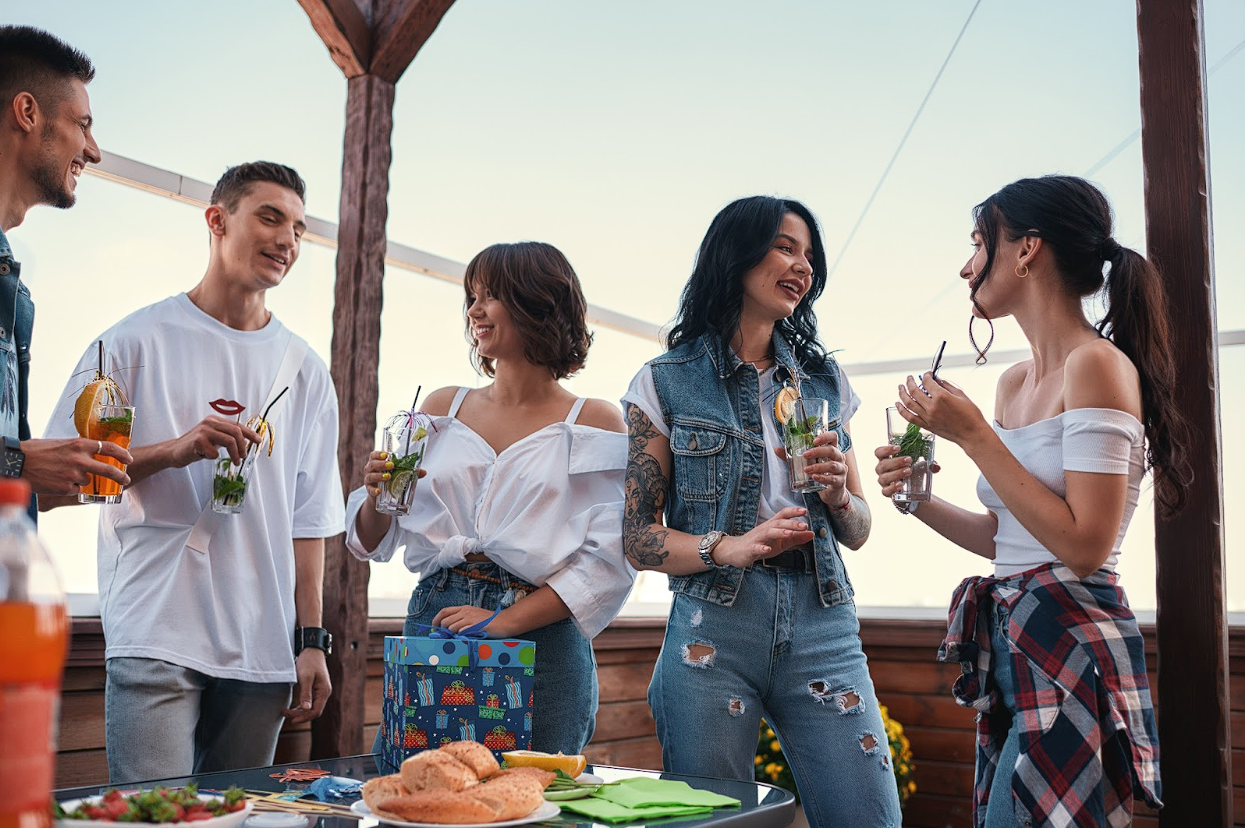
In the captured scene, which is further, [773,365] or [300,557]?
[300,557]

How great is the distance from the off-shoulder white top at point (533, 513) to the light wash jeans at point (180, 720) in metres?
0.44

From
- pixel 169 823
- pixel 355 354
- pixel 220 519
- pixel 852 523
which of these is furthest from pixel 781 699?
pixel 355 354

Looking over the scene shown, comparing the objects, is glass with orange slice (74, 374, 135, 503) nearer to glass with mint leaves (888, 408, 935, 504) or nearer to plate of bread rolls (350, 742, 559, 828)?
plate of bread rolls (350, 742, 559, 828)

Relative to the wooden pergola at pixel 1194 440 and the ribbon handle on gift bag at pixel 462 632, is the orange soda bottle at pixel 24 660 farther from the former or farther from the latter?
the wooden pergola at pixel 1194 440

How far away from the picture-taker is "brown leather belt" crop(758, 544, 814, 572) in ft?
6.13

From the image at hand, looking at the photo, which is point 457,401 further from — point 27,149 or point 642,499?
point 27,149

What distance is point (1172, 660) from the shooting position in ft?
6.76

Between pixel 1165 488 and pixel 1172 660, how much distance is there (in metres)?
0.38

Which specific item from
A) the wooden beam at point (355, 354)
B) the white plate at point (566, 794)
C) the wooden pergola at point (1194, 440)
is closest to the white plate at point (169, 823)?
the white plate at point (566, 794)

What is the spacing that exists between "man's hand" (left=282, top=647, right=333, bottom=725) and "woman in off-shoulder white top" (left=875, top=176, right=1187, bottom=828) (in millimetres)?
1408

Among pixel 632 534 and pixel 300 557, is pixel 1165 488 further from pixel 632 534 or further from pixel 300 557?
pixel 300 557

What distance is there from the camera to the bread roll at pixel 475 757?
121 cm

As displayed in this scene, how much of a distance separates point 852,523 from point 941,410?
292mm

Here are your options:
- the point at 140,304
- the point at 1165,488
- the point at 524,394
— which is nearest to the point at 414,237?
the point at 140,304
